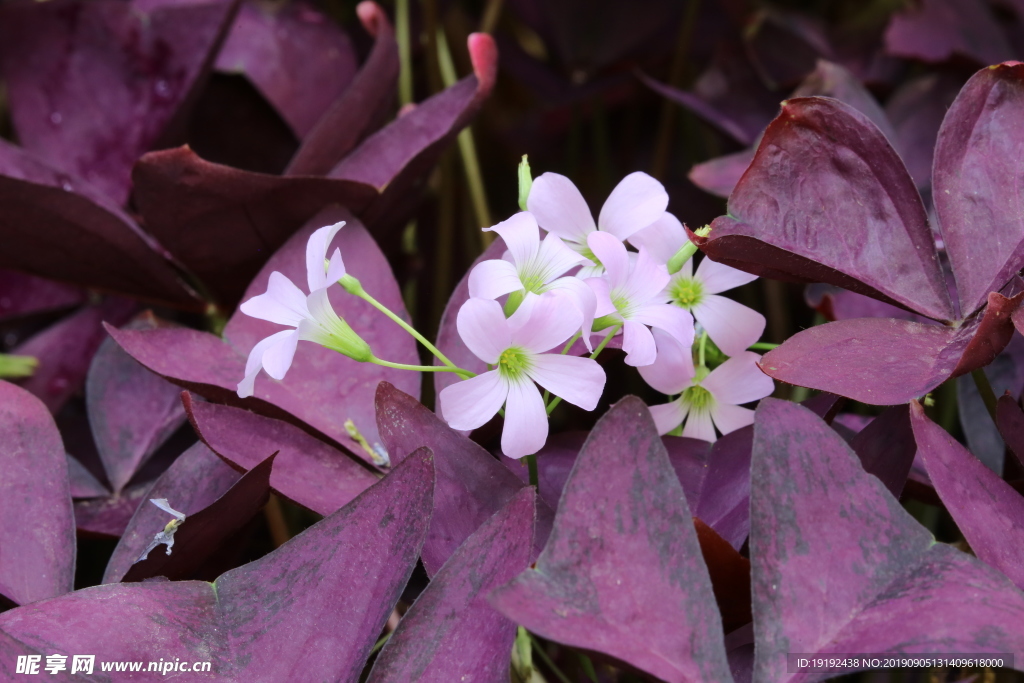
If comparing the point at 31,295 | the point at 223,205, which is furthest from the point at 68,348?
the point at 223,205

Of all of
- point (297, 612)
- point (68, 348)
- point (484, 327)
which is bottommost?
point (68, 348)

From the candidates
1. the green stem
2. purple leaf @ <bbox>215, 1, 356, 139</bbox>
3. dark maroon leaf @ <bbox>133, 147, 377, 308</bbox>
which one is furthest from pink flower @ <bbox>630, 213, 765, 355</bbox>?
purple leaf @ <bbox>215, 1, 356, 139</bbox>

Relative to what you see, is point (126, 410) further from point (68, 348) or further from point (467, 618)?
point (467, 618)

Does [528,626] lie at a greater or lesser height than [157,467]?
greater

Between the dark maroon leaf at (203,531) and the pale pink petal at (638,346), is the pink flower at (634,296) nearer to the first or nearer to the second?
the pale pink petal at (638,346)

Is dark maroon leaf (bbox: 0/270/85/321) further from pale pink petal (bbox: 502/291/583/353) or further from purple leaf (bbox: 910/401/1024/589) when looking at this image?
purple leaf (bbox: 910/401/1024/589)

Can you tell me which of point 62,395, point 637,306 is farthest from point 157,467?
point 637,306

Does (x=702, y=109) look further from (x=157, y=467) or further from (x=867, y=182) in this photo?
(x=157, y=467)
